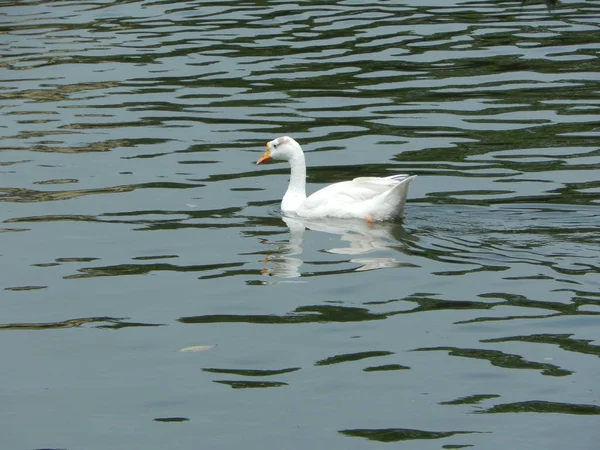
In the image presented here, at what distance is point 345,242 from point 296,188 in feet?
5.76

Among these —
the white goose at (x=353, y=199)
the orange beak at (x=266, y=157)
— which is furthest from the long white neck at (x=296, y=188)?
the orange beak at (x=266, y=157)

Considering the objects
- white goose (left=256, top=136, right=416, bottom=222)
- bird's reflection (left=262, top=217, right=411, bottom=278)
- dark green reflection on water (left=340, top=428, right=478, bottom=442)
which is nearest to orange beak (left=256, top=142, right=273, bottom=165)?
white goose (left=256, top=136, right=416, bottom=222)

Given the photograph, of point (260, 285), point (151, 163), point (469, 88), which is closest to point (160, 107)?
point (151, 163)

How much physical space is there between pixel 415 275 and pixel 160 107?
829cm

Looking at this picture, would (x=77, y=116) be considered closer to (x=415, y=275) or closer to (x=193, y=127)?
(x=193, y=127)

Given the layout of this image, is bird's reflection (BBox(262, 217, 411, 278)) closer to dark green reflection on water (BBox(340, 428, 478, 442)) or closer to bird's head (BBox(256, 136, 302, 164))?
bird's head (BBox(256, 136, 302, 164))

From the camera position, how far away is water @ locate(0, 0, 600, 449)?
7.91m

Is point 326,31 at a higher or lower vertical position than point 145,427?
higher

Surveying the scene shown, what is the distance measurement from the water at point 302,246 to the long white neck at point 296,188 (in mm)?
159

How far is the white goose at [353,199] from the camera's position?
12172 millimetres

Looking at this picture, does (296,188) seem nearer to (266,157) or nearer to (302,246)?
(266,157)

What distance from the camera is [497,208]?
1239 cm

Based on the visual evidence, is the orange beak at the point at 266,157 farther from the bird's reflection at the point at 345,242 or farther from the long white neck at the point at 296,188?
the bird's reflection at the point at 345,242

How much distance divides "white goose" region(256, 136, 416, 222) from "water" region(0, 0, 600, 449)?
159 millimetres
